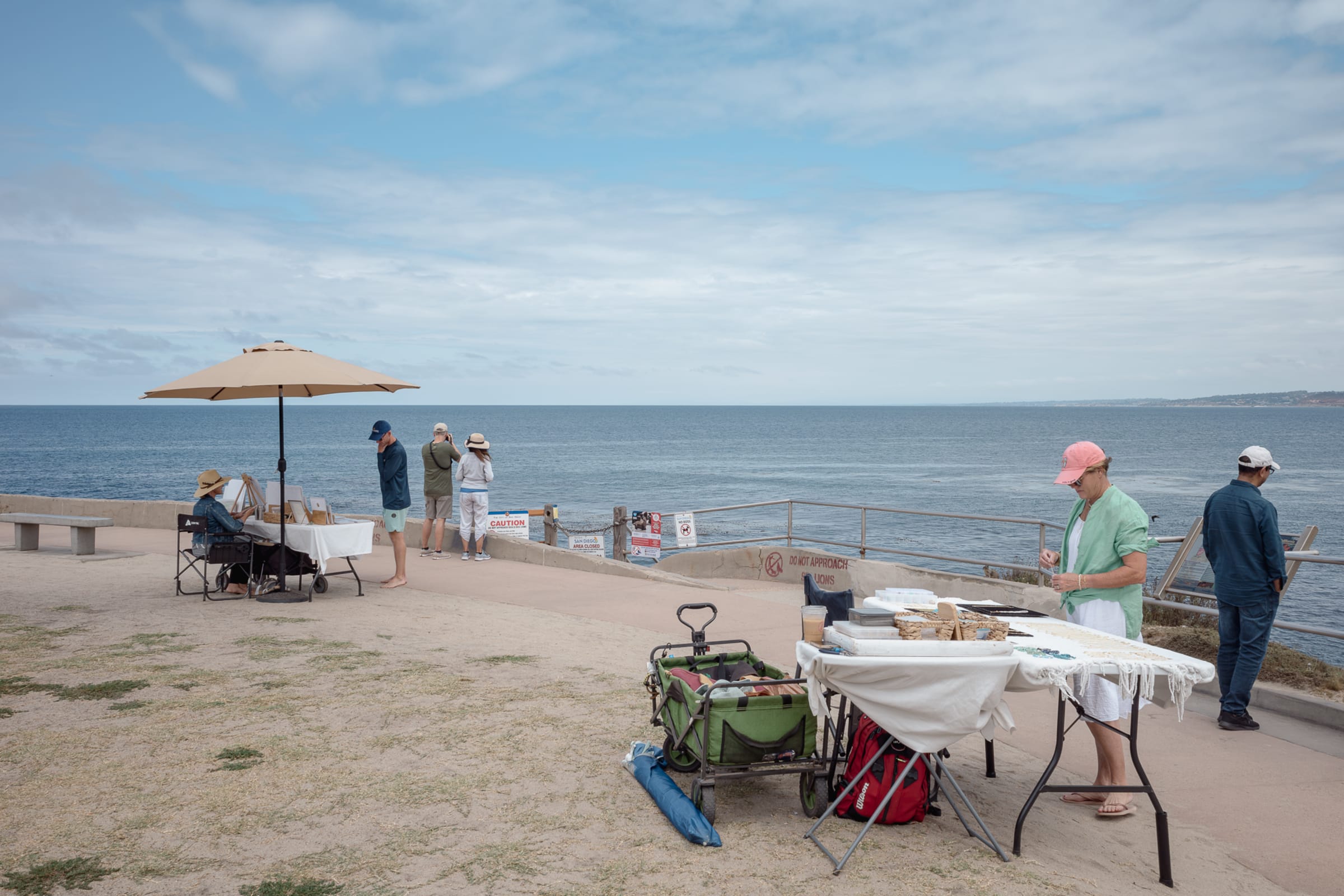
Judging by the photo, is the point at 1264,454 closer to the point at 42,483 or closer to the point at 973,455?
the point at 42,483

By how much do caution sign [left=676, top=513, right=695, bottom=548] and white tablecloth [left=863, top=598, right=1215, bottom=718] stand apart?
34.1 ft

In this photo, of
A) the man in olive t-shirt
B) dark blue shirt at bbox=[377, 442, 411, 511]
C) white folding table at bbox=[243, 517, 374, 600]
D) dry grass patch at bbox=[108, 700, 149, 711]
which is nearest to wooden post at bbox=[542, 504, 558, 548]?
the man in olive t-shirt

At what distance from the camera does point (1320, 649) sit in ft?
57.3

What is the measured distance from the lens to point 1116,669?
4230mm

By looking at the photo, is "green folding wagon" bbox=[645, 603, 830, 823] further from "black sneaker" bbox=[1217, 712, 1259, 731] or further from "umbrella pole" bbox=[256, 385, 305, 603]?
"umbrella pole" bbox=[256, 385, 305, 603]

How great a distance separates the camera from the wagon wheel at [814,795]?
473 centimetres

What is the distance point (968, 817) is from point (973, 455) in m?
86.5

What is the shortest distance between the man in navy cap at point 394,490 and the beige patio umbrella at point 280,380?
669mm

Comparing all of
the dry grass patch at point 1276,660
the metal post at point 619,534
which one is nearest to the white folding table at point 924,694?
the dry grass patch at point 1276,660

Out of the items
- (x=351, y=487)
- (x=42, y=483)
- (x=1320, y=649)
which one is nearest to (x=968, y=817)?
(x=1320, y=649)

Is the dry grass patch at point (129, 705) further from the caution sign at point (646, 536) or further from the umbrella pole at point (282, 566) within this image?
the caution sign at point (646, 536)

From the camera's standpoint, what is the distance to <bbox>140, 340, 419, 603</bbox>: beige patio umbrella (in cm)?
941

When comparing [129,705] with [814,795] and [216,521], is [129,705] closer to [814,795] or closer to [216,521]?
[216,521]

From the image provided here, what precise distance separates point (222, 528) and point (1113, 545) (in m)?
8.47
